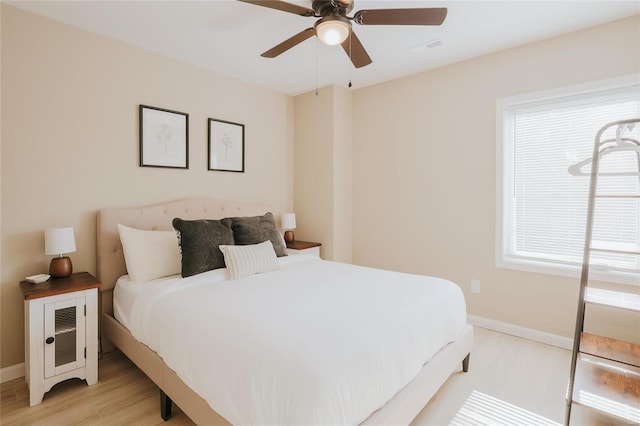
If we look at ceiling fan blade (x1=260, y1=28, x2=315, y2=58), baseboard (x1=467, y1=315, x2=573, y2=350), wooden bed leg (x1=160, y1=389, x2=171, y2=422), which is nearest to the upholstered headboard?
wooden bed leg (x1=160, y1=389, x2=171, y2=422)

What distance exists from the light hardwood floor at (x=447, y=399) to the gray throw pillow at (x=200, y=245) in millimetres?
863

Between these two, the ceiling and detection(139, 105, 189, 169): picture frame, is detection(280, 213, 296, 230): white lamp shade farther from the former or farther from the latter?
the ceiling

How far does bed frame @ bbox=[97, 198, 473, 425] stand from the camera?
158cm

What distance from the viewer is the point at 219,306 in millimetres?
1850

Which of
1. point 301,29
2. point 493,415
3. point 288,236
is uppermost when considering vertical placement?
point 301,29

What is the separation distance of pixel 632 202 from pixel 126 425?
384 cm

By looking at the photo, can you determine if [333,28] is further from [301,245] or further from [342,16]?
[301,245]

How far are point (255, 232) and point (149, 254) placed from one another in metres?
0.86

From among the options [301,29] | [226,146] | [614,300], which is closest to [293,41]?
[301,29]

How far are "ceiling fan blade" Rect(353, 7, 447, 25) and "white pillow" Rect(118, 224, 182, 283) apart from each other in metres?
2.13

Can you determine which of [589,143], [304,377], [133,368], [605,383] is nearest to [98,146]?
Result: [133,368]

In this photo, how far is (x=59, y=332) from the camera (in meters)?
2.17

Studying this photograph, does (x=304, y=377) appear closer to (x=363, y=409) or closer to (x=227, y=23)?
(x=363, y=409)

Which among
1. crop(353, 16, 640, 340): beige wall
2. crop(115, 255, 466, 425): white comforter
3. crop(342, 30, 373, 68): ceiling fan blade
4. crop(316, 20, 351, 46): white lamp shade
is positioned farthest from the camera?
crop(353, 16, 640, 340): beige wall
